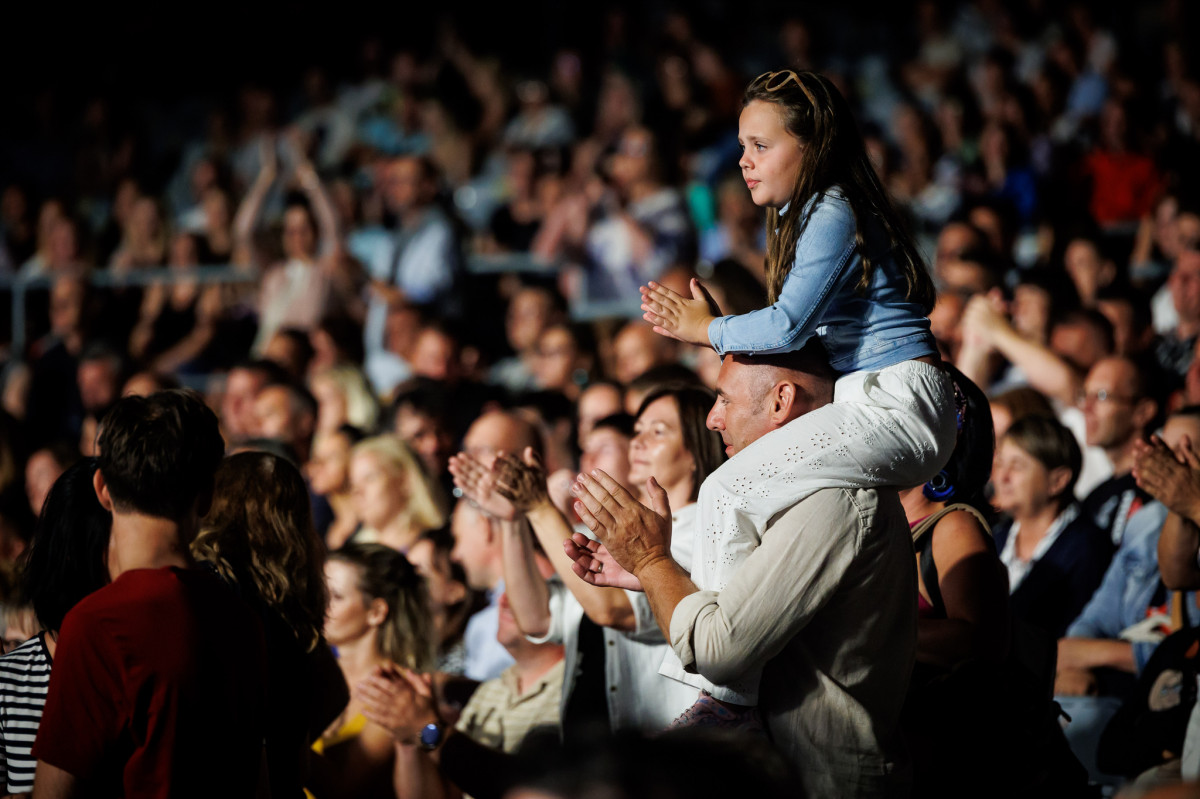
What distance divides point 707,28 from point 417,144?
8.92ft

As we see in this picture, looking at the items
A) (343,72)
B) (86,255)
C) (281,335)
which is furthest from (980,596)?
(343,72)

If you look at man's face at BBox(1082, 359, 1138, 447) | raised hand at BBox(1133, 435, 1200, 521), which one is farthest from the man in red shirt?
man's face at BBox(1082, 359, 1138, 447)

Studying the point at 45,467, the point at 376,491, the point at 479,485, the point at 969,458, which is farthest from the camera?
the point at 45,467

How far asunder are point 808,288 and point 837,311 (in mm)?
132

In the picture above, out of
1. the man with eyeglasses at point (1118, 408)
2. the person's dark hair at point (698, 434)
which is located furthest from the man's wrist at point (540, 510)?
the man with eyeglasses at point (1118, 408)

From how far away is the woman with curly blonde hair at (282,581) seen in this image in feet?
10.1

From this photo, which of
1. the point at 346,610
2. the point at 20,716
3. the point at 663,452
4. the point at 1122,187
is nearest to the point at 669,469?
the point at 663,452

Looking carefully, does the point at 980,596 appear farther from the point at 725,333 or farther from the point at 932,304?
the point at 725,333

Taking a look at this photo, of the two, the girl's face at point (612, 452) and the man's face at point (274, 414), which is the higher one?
the girl's face at point (612, 452)

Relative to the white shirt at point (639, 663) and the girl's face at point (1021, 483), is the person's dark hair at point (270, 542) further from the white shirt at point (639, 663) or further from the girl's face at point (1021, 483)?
the girl's face at point (1021, 483)

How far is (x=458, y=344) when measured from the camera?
7.24 m

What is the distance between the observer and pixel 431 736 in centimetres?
346

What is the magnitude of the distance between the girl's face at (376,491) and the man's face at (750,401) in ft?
9.68

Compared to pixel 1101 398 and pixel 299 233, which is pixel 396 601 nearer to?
pixel 1101 398
